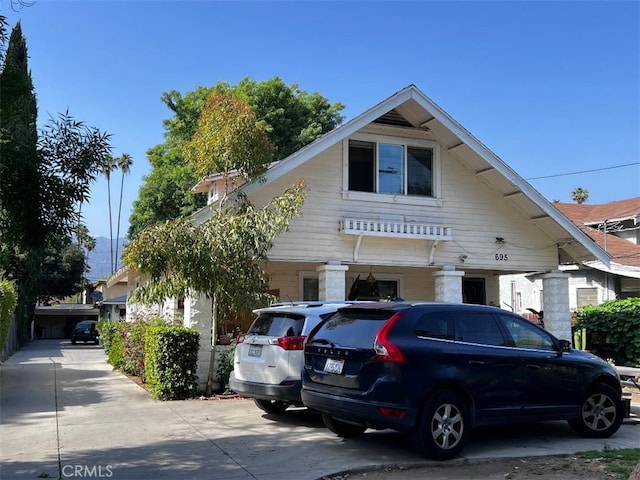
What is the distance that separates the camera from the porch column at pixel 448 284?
1462 cm

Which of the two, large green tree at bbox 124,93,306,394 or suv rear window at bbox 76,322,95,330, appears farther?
suv rear window at bbox 76,322,95,330

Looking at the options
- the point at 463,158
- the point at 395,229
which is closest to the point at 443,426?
the point at 395,229

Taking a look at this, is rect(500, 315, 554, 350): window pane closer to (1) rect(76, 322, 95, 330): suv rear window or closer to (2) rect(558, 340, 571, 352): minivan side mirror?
(2) rect(558, 340, 571, 352): minivan side mirror

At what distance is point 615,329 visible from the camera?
657 inches

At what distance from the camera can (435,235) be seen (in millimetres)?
14320

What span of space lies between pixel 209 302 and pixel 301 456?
581 centimetres

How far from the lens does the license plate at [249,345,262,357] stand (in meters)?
9.02

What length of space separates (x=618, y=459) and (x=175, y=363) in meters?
7.43

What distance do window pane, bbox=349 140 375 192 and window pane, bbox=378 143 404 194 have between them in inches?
7.5

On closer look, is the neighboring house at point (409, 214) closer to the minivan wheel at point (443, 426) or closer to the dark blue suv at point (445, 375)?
the dark blue suv at point (445, 375)

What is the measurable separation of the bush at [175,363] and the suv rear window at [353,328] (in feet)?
14.2

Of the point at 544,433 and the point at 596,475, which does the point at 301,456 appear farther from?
the point at 544,433

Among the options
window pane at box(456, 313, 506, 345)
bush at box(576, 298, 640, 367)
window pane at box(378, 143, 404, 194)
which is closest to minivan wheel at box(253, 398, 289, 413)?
window pane at box(456, 313, 506, 345)

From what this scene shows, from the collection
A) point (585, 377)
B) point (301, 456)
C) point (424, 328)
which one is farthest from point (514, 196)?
point (301, 456)
